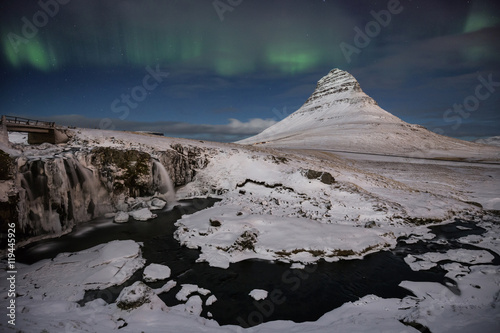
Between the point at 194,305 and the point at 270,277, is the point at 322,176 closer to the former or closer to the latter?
the point at 270,277

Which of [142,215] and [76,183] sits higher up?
[76,183]

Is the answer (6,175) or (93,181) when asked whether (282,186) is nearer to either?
(93,181)

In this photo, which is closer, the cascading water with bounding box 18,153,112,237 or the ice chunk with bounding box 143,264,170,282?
the ice chunk with bounding box 143,264,170,282

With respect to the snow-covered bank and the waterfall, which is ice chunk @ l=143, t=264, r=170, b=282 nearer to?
the snow-covered bank

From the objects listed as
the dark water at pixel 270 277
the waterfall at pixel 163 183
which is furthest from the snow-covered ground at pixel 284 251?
the waterfall at pixel 163 183

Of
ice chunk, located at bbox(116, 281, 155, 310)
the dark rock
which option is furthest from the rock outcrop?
the dark rock

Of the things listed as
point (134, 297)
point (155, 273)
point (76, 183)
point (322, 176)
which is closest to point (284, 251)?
point (155, 273)

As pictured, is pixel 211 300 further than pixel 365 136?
No

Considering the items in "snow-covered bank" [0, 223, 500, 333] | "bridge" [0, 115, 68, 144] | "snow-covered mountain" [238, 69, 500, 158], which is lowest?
"snow-covered bank" [0, 223, 500, 333]
